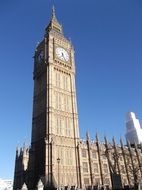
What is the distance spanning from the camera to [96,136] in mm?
72750

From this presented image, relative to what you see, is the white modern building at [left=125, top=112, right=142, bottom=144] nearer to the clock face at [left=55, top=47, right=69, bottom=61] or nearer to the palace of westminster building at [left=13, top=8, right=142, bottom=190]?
the palace of westminster building at [left=13, top=8, right=142, bottom=190]

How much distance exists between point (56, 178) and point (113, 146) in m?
29.5

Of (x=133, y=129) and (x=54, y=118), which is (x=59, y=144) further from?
(x=133, y=129)

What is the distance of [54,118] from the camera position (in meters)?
63.8

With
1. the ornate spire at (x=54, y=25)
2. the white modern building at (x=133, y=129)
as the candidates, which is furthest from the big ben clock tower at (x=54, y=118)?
the white modern building at (x=133, y=129)

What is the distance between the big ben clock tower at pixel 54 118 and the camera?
2244 inches

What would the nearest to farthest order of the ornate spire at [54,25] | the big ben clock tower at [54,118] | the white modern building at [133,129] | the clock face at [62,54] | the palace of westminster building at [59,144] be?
the big ben clock tower at [54,118]
the palace of westminster building at [59,144]
the clock face at [62,54]
the ornate spire at [54,25]
the white modern building at [133,129]

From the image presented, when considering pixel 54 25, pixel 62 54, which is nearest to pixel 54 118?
pixel 62 54

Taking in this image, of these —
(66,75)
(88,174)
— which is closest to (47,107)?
(66,75)

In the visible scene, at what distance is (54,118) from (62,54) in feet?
81.5

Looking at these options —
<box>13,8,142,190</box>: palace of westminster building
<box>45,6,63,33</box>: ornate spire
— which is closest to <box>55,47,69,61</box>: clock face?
<box>13,8,142,190</box>: palace of westminster building

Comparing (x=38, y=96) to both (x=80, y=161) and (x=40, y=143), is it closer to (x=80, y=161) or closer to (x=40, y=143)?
(x=40, y=143)

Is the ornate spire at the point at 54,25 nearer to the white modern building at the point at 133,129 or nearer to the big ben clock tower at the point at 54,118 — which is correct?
the big ben clock tower at the point at 54,118

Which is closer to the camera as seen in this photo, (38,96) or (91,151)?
(91,151)
